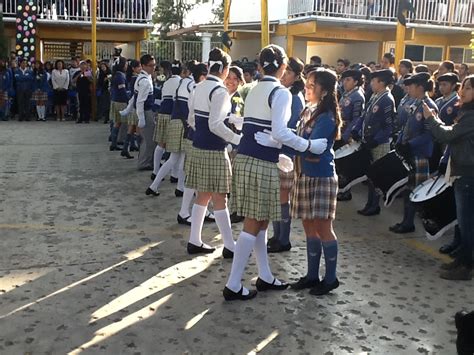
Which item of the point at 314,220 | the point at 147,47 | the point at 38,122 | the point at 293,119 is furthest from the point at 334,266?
the point at 147,47

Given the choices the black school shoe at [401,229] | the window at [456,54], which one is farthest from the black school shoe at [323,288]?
the window at [456,54]

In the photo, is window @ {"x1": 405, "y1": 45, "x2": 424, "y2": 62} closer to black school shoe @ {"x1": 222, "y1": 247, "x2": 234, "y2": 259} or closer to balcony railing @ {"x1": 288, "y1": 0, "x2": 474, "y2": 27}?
balcony railing @ {"x1": 288, "y1": 0, "x2": 474, "y2": 27}

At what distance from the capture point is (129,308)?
13.1 ft

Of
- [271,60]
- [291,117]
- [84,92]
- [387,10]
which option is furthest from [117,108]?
[387,10]

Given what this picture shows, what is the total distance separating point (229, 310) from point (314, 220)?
2.96ft

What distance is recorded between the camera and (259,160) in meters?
4.06

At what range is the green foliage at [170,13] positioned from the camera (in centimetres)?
3888

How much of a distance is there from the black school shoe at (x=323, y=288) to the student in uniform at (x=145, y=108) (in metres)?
4.65

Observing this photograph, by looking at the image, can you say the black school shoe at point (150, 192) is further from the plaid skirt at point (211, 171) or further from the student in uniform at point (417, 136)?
the student in uniform at point (417, 136)

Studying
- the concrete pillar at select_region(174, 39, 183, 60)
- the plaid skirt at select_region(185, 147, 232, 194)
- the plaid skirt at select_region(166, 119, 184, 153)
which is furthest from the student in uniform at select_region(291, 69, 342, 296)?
the concrete pillar at select_region(174, 39, 183, 60)

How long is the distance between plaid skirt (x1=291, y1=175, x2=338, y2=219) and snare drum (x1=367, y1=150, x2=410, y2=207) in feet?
6.50

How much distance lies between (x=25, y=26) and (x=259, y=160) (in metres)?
14.9

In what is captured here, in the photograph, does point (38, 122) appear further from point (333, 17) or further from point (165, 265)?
point (165, 265)

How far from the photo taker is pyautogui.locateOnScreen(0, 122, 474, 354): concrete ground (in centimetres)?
355
